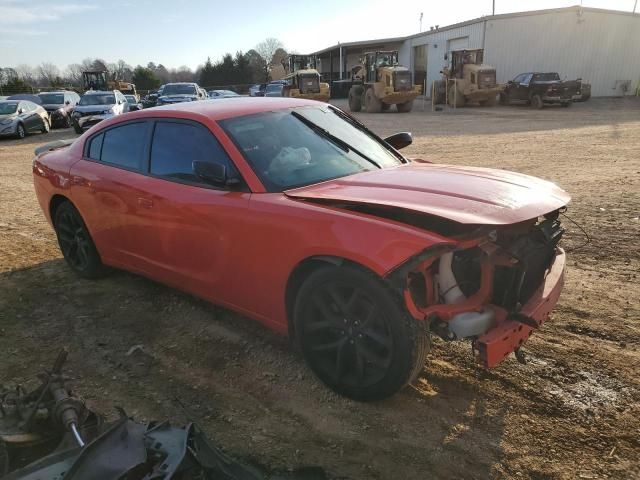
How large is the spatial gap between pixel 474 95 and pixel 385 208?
2646 centimetres

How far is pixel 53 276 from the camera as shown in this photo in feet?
16.8

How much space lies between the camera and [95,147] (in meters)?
4.63

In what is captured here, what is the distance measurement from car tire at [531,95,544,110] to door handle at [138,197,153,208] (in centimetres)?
2628

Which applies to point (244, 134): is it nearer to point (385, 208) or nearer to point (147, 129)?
point (147, 129)

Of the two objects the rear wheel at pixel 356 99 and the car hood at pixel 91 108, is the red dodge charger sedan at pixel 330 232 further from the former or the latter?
the rear wheel at pixel 356 99

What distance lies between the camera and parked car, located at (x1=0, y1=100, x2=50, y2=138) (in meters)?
19.2

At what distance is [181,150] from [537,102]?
2639cm

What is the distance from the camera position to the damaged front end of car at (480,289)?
99.7 inches

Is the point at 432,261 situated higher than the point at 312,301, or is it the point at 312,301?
the point at 432,261

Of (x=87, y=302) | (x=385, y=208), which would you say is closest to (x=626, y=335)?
(x=385, y=208)

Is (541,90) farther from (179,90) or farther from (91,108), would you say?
(91,108)

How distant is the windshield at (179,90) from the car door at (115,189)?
73.5 ft

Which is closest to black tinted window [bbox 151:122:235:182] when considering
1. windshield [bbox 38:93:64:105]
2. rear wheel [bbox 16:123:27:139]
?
rear wheel [bbox 16:123:27:139]

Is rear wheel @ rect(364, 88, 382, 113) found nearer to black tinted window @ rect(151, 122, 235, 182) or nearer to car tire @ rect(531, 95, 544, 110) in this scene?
car tire @ rect(531, 95, 544, 110)
